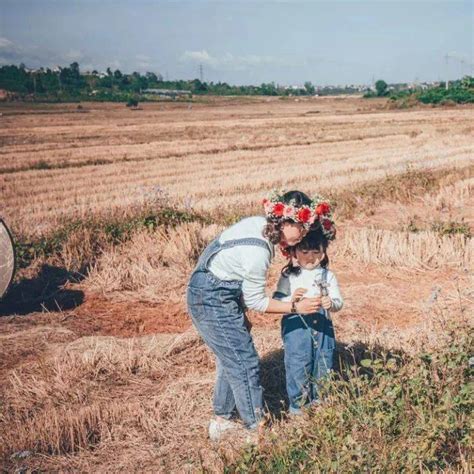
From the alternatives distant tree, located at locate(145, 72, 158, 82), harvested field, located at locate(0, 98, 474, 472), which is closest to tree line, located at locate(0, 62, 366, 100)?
distant tree, located at locate(145, 72, 158, 82)

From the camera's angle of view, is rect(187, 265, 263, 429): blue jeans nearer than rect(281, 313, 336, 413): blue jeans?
Yes

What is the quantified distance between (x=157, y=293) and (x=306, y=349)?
4.01 m

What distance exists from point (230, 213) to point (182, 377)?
677 cm

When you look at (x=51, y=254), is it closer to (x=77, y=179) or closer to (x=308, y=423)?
(x=308, y=423)

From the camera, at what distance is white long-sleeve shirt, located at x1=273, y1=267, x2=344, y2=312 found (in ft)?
14.0

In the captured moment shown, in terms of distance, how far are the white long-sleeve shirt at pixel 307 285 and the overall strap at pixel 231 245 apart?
0.45 meters

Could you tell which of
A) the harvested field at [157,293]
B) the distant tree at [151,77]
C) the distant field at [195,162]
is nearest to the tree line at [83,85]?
the distant tree at [151,77]

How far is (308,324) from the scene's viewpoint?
4.34 meters

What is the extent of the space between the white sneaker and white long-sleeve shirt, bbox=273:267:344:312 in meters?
0.98

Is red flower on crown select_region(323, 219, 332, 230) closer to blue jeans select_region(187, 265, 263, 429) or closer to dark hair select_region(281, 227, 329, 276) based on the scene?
dark hair select_region(281, 227, 329, 276)

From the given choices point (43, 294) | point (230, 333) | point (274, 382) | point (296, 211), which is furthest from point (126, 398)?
point (43, 294)

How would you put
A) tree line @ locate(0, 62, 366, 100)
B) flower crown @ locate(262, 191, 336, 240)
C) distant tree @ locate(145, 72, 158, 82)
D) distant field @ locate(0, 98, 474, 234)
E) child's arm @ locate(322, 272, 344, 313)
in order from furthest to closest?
Answer: 1. distant tree @ locate(145, 72, 158, 82)
2. tree line @ locate(0, 62, 366, 100)
3. distant field @ locate(0, 98, 474, 234)
4. child's arm @ locate(322, 272, 344, 313)
5. flower crown @ locate(262, 191, 336, 240)

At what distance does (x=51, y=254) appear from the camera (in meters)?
8.88

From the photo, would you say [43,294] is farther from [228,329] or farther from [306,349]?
[306,349]
